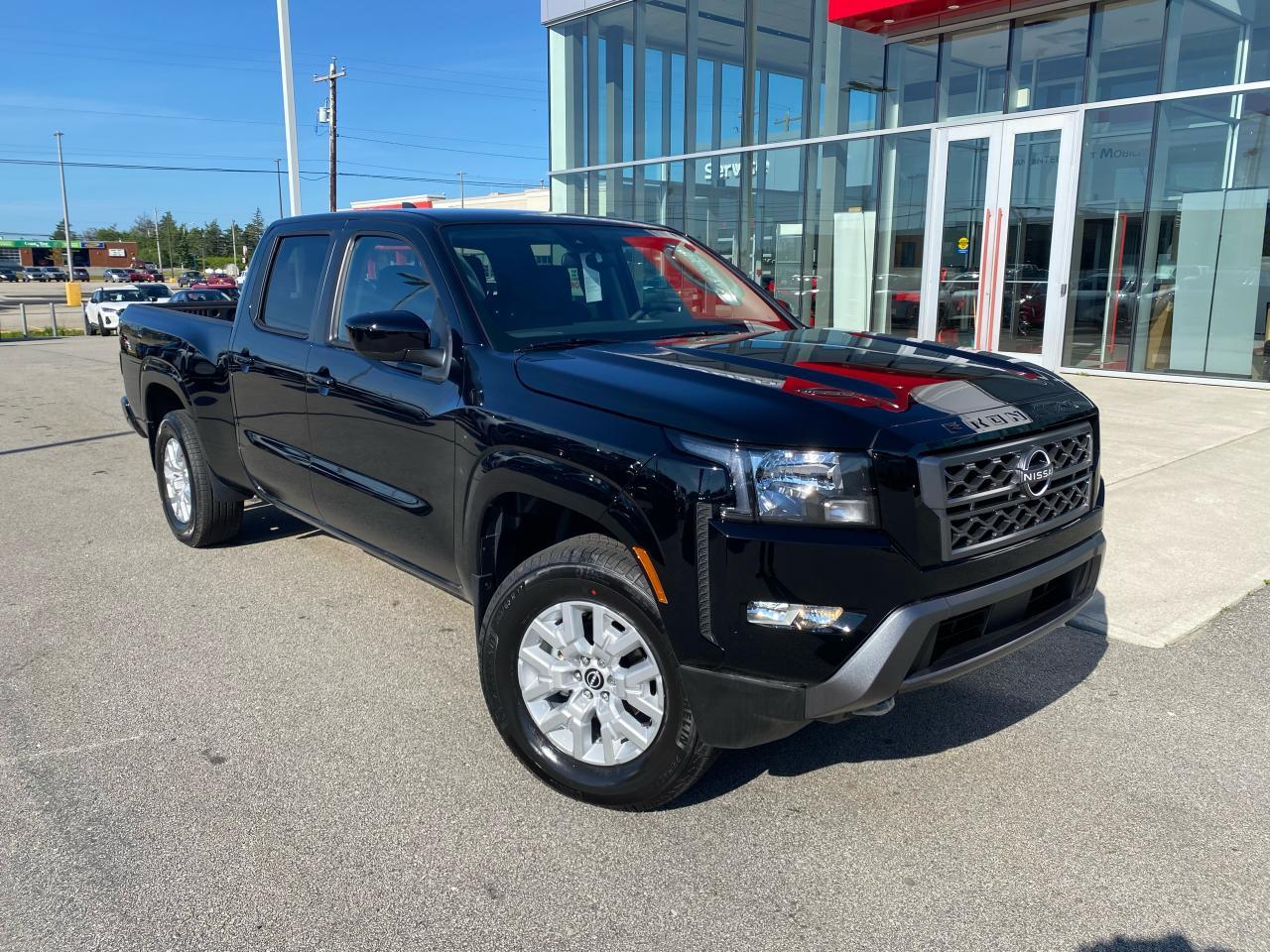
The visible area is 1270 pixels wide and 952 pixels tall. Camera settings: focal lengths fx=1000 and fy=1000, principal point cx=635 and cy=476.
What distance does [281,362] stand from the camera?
4.57m

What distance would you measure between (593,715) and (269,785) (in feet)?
3.60

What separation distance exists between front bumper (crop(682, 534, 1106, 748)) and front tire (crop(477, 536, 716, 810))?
0.13 meters

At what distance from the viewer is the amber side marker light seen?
2.73m

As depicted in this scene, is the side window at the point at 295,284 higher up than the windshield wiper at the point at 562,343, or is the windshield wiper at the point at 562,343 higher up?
the side window at the point at 295,284

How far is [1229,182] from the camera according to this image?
40.3 feet

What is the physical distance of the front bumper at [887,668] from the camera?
101 inches

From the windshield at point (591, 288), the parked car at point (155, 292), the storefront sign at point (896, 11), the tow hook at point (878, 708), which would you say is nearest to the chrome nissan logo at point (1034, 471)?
A: the tow hook at point (878, 708)

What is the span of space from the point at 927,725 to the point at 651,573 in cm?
150

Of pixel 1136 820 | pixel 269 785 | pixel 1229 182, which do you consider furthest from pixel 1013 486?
pixel 1229 182

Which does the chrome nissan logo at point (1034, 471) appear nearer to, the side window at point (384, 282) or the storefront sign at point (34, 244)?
the side window at point (384, 282)

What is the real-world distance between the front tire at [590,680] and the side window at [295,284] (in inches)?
78.5

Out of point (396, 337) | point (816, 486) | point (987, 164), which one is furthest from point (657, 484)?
point (987, 164)

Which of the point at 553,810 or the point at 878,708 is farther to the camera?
the point at 553,810

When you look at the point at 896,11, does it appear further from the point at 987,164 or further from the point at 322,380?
the point at 322,380
